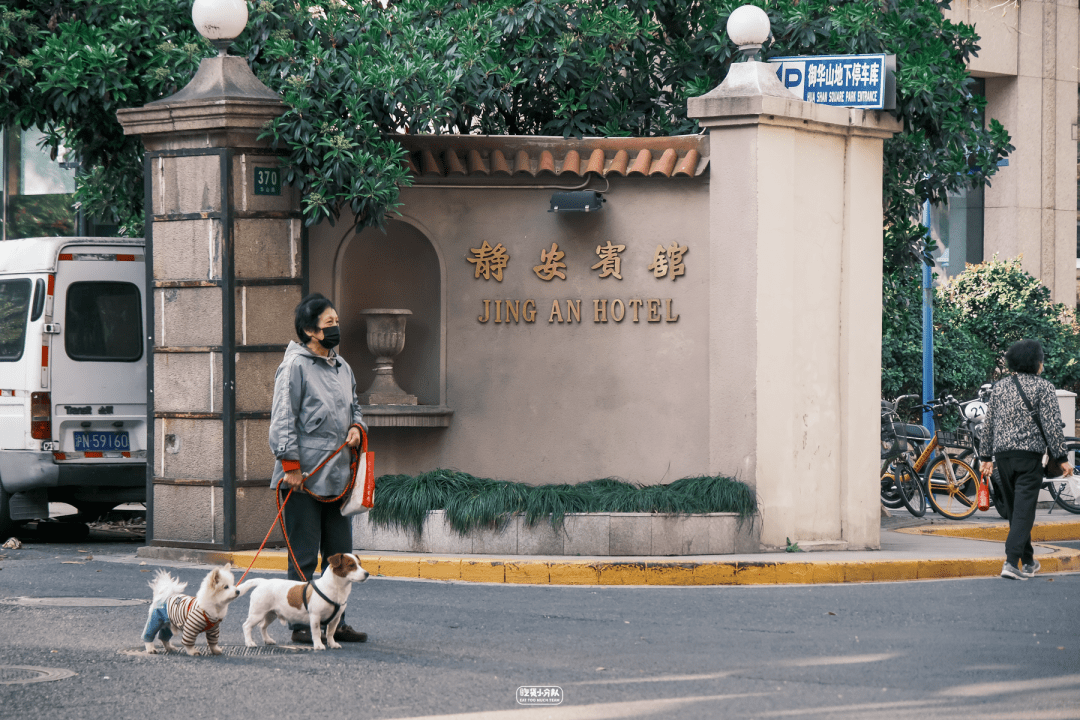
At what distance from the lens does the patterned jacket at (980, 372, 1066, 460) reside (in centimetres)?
984

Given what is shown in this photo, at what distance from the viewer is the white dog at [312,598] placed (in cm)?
676

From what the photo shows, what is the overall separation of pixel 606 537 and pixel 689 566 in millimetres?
760

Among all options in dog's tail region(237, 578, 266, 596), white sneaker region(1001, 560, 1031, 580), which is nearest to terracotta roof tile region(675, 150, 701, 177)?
white sneaker region(1001, 560, 1031, 580)

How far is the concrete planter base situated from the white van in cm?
341

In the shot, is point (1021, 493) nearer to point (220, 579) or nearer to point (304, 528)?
point (304, 528)

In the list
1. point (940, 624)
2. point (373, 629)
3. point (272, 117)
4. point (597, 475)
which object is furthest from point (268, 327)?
point (940, 624)

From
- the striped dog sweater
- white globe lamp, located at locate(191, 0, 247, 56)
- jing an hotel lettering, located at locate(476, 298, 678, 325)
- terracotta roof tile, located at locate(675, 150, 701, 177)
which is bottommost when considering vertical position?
the striped dog sweater

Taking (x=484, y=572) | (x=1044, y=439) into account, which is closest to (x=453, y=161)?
(x=484, y=572)

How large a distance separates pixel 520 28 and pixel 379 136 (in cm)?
217

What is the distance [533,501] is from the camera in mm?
10461

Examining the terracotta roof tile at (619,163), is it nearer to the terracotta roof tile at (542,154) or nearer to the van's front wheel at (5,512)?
the terracotta roof tile at (542,154)

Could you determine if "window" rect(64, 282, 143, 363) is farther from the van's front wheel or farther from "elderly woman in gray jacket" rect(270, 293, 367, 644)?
"elderly woman in gray jacket" rect(270, 293, 367, 644)

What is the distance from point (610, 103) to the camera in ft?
41.9

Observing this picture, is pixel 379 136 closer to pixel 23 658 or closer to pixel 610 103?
pixel 610 103
